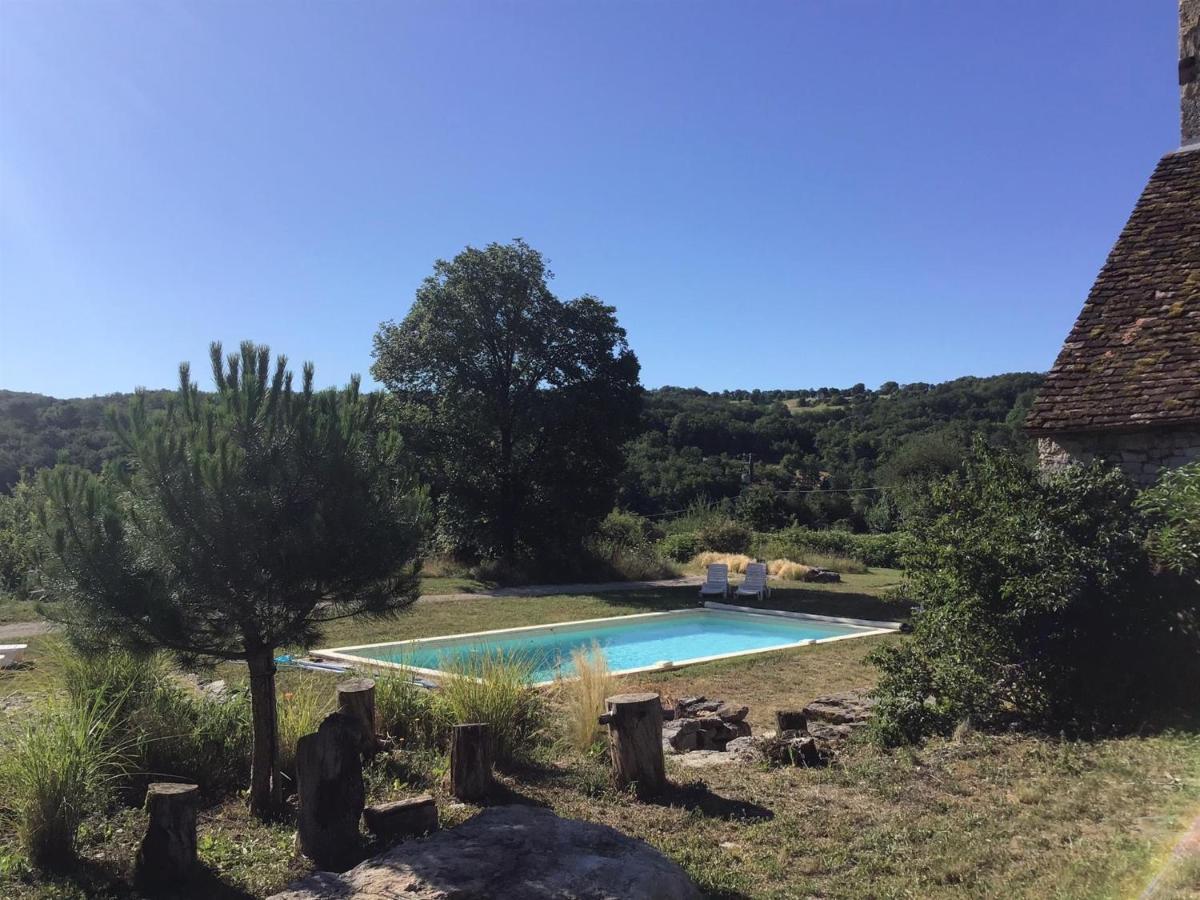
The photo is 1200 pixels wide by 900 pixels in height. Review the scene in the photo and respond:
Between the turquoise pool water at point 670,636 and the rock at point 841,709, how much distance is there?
416 cm

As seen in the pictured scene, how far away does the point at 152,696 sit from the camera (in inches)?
211

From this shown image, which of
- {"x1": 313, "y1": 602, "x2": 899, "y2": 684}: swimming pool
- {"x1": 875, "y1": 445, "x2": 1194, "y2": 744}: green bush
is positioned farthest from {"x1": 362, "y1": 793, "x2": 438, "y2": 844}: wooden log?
{"x1": 313, "y1": 602, "x2": 899, "y2": 684}: swimming pool

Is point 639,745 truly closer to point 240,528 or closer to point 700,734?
point 700,734

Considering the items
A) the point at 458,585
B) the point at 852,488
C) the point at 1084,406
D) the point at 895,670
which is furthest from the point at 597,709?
the point at 852,488

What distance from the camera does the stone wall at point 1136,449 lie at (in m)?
7.72

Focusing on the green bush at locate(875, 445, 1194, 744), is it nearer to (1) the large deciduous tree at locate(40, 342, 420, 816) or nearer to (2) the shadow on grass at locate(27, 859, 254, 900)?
(1) the large deciduous tree at locate(40, 342, 420, 816)

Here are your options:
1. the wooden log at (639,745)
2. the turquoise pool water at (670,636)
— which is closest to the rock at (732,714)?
the wooden log at (639,745)

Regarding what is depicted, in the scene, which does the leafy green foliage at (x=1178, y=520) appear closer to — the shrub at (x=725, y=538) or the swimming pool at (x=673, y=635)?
the swimming pool at (x=673, y=635)

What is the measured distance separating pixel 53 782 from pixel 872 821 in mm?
4174

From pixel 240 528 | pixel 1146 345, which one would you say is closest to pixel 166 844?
pixel 240 528

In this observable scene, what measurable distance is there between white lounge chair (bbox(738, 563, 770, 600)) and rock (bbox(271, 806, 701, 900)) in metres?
13.9

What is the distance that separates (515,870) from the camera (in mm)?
3422

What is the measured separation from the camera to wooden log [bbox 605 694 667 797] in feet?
16.6

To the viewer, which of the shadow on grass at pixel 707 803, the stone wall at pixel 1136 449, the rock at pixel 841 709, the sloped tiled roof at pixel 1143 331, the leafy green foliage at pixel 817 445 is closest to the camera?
the shadow on grass at pixel 707 803
